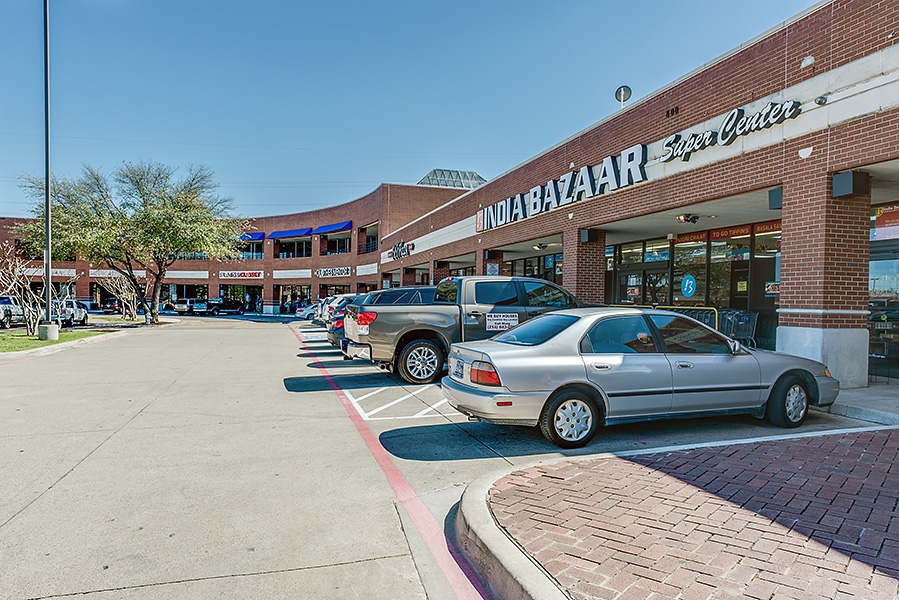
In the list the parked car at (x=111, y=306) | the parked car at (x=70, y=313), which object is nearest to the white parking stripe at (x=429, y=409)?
the parked car at (x=70, y=313)

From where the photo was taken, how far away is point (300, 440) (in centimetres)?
635

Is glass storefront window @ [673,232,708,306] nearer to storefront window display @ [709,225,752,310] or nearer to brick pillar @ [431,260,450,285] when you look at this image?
storefront window display @ [709,225,752,310]

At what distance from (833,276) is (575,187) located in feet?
24.4

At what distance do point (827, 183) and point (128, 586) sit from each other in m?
9.68

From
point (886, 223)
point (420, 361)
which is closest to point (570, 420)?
point (420, 361)

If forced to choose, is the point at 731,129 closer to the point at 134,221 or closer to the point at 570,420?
the point at 570,420

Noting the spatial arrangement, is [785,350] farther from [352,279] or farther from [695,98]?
[352,279]

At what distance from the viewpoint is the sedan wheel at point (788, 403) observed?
21.7 ft

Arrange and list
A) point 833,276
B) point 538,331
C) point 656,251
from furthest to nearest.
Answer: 1. point 656,251
2. point 833,276
3. point 538,331

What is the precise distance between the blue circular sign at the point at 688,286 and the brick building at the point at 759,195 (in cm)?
4

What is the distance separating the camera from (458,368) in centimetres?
639

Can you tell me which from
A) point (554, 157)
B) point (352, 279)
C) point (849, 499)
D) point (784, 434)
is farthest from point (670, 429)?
point (352, 279)

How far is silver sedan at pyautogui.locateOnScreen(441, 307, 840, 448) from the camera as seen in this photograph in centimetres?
580

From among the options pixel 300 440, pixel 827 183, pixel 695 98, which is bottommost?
pixel 300 440
